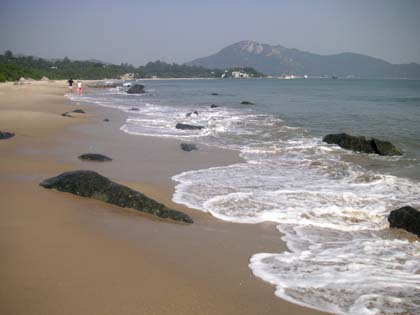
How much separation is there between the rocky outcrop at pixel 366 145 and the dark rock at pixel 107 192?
10794 millimetres

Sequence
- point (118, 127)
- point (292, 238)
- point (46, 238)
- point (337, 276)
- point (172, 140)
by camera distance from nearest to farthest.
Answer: point (337, 276) < point (46, 238) < point (292, 238) < point (172, 140) < point (118, 127)

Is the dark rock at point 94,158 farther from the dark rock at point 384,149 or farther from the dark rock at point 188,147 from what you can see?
the dark rock at point 384,149

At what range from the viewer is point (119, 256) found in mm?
5680

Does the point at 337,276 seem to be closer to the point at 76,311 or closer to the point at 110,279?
the point at 110,279

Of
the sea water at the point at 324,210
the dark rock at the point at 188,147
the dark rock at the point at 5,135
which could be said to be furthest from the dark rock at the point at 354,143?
the dark rock at the point at 5,135

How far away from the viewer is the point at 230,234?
6965mm

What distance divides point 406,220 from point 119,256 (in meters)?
5.19

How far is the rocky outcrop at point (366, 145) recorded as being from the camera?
15727 mm

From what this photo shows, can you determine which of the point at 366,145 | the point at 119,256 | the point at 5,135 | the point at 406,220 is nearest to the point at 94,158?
the point at 5,135

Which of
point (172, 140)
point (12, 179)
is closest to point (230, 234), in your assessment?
point (12, 179)

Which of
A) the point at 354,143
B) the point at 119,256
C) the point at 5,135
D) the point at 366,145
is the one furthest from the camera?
the point at 354,143

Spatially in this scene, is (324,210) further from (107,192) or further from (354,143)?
(354,143)

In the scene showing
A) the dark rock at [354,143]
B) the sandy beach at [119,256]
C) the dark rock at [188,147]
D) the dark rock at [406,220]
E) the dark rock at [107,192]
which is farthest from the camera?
the dark rock at [354,143]

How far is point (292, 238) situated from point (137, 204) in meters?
3.10
